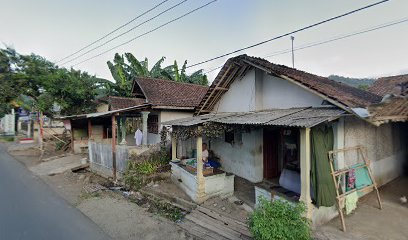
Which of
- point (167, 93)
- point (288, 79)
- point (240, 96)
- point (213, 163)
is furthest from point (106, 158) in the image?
point (288, 79)

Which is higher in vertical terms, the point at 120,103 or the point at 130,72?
the point at 130,72

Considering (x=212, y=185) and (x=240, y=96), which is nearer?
(x=212, y=185)

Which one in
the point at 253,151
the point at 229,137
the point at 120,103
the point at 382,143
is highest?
the point at 120,103

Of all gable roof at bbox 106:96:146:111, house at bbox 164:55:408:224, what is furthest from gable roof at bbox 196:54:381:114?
gable roof at bbox 106:96:146:111

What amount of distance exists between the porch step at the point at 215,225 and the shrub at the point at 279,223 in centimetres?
133

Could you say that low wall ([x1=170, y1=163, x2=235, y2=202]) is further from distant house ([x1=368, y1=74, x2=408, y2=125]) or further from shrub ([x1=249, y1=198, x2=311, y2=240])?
distant house ([x1=368, y1=74, x2=408, y2=125])

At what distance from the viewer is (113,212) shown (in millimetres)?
8094

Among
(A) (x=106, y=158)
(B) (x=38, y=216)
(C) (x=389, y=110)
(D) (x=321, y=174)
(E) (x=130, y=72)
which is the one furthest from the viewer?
(E) (x=130, y=72)

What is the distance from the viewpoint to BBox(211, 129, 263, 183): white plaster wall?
9.73 meters

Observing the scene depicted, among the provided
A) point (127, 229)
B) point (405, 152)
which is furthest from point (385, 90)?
point (127, 229)

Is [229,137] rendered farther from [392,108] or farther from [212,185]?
[392,108]

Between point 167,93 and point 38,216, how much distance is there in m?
9.06

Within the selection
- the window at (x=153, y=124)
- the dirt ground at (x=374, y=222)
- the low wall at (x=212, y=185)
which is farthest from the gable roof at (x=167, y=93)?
the dirt ground at (x=374, y=222)

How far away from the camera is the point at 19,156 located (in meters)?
19.1
